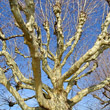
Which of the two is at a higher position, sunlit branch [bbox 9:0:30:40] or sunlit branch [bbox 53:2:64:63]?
sunlit branch [bbox 53:2:64:63]

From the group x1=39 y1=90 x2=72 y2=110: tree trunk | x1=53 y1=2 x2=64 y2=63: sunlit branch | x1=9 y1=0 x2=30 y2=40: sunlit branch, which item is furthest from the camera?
x1=53 y1=2 x2=64 y2=63: sunlit branch

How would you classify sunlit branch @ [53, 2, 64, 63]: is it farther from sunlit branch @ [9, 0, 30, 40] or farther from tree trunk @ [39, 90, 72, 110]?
sunlit branch @ [9, 0, 30, 40]

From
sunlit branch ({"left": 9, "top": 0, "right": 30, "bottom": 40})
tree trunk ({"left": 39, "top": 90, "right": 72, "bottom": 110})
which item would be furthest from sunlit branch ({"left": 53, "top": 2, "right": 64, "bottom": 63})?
sunlit branch ({"left": 9, "top": 0, "right": 30, "bottom": 40})

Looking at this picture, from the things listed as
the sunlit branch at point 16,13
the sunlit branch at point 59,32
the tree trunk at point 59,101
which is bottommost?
the tree trunk at point 59,101

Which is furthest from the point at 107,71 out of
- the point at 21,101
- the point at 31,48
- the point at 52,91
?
the point at 31,48

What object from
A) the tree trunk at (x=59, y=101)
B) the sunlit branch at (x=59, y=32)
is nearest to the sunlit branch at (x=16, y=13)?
the tree trunk at (x=59, y=101)

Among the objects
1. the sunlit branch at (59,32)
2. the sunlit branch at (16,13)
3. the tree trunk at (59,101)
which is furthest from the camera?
the sunlit branch at (59,32)

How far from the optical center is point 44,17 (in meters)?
4.47

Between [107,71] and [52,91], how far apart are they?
427 cm

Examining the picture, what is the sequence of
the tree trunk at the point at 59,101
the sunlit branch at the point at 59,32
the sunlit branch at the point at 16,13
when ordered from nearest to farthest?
the sunlit branch at the point at 16,13 < the tree trunk at the point at 59,101 < the sunlit branch at the point at 59,32

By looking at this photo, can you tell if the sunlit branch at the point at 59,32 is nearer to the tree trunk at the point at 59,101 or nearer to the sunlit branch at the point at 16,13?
the tree trunk at the point at 59,101

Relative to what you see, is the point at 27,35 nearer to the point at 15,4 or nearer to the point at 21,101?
the point at 15,4

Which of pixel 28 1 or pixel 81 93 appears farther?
pixel 81 93

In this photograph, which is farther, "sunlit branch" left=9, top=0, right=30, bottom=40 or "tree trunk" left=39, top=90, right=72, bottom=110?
"tree trunk" left=39, top=90, right=72, bottom=110
